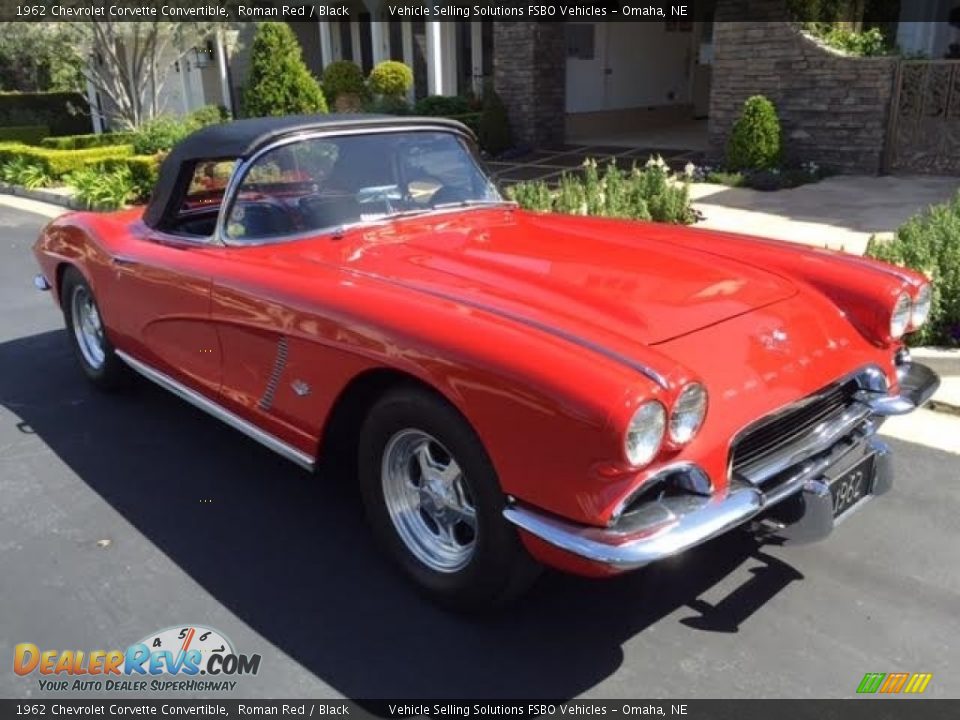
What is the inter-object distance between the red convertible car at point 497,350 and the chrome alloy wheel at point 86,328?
2.34 feet

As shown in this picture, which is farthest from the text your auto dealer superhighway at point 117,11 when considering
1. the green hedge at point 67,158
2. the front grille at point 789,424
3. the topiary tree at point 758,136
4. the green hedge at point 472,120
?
the front grille at point 789,424

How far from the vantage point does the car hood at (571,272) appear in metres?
2.56

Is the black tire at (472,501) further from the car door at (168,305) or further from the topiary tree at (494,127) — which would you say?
the topiary tree at (494,127)

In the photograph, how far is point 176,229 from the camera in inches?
156

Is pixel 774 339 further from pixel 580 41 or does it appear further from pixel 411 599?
pixel 580 41

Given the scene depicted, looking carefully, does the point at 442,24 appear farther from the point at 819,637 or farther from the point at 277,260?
the point at 819,637

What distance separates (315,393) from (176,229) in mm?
1632

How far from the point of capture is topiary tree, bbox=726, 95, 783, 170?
1067 cm

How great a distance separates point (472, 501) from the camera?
2.48 meters

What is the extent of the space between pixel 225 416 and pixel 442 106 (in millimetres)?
13204

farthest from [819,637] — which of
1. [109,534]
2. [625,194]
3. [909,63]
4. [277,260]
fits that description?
[909,63]

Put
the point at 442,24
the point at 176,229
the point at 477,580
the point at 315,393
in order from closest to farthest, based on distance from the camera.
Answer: the point at 477,580 → the point at 315,393 → the point at 176,229 → the point at 442,24

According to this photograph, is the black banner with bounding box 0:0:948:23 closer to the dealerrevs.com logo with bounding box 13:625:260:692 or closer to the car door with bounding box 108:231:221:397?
the car door with bounding box 108:231:221:397

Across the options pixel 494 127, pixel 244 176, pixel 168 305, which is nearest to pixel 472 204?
pixel 244 176
